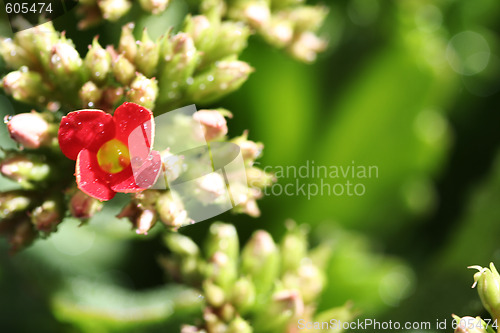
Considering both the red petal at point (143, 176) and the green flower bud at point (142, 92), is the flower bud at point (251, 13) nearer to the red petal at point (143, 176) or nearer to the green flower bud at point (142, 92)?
the green flower bud at point (142, 92)

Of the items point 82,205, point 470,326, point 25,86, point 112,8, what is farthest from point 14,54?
point 470,326

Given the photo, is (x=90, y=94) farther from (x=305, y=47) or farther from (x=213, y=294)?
(x=305, y=47)

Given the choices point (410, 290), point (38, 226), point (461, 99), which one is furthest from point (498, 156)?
point (38, 226)

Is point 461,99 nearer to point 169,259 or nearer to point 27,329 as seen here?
point 169,259

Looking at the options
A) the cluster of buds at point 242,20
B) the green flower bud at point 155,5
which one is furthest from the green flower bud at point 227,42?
the green flower bud at point 155,5

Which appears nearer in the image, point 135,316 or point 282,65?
point 135,316

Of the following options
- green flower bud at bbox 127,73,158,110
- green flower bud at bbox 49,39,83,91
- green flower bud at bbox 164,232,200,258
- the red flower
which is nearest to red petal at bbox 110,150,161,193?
the red flower

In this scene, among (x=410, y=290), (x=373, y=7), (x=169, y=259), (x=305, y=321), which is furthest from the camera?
(x=373, y=7)
